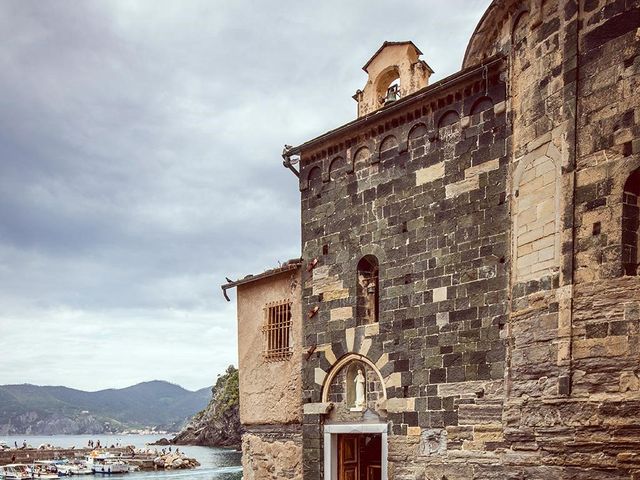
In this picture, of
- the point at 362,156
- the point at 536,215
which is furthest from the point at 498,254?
the point at 362,156

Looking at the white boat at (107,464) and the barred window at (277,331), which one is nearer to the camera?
the barred window at (277,331)

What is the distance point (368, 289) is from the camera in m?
12.8

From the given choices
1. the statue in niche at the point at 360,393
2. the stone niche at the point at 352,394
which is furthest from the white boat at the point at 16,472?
the statue in niche at the point at 360,393

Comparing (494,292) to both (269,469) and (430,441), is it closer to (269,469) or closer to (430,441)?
(430,441)

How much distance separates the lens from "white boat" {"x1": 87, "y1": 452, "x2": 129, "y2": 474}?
5856 centimetres

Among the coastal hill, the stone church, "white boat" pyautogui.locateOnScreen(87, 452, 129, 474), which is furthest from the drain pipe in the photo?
the coastal hill

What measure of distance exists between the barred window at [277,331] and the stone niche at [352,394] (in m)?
1.52

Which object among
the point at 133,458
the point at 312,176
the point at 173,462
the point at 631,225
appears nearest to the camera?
the point at 631,225

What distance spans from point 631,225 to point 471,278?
2.80 metres

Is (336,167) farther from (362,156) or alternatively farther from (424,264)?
(424,264)

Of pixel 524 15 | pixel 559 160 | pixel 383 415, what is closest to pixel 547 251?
pixel 559 160

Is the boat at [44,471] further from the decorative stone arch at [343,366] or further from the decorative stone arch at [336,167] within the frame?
the decorative stone arch at [336,167]

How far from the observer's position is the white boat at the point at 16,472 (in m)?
51.3

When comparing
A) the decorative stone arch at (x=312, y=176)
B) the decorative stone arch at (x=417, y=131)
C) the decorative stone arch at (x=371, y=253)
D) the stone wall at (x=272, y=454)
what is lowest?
the stone wall at (x=272, y=454)
